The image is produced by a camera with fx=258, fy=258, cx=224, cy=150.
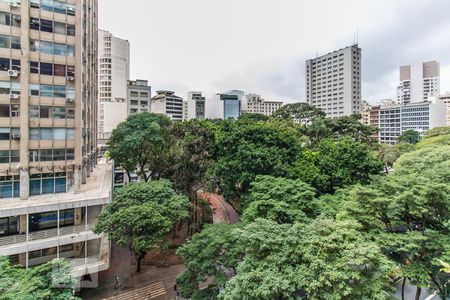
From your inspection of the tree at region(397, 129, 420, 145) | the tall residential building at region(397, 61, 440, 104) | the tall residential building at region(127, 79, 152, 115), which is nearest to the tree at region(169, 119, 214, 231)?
the tall residential building at region(127, 79, 152, 115)

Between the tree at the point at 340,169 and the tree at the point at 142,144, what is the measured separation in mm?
16138

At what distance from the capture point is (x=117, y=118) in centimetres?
6494

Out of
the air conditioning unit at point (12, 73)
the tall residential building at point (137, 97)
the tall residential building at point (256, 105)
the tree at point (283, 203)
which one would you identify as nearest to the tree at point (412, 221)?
the tree at point (283, 203)

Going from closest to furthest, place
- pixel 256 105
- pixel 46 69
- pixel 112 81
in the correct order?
1. pixel 46 69
2. pixel 112 81
3. pixel 256 105

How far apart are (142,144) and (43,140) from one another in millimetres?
11094

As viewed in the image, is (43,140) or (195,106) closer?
(43,140)

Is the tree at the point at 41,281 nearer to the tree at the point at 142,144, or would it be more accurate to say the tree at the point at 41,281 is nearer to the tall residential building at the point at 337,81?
the tree at the point at 142,144

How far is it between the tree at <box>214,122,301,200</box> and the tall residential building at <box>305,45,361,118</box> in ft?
258

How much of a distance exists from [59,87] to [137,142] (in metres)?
9.75

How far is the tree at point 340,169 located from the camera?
22125mm

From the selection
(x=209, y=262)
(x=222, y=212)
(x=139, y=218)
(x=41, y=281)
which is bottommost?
(x=222, y=212)

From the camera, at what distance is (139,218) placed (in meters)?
18.1

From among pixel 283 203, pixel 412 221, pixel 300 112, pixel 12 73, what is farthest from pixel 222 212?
pixel 300 112

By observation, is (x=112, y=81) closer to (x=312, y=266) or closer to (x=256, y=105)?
(x=256, y=105)
